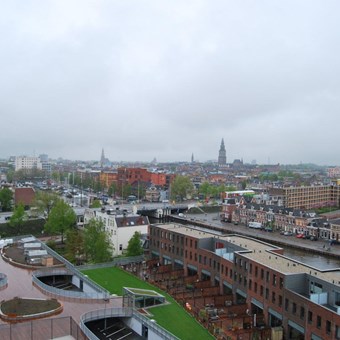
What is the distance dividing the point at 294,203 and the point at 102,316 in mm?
69126

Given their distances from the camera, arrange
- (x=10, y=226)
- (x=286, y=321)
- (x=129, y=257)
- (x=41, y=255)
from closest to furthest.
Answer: (x=286, y=321)
(x=41, y=255)
(x=129, y=257)
(x=10, y=226)

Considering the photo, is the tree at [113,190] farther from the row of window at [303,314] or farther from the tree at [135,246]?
the row of window at [303,314]

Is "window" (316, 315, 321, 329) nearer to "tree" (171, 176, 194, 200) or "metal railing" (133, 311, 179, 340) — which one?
"metal railing" (133, 311, 179, 340)

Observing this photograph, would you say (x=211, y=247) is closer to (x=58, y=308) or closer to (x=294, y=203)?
(x=58, y=308)

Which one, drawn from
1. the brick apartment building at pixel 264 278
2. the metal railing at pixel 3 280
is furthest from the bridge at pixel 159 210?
the metal railing at pixel 3 280

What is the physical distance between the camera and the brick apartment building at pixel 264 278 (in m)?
21.6

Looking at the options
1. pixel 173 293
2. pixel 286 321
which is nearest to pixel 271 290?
pixel 286 321

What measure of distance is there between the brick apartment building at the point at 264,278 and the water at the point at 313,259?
1372 cm

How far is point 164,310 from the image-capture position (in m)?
25.5

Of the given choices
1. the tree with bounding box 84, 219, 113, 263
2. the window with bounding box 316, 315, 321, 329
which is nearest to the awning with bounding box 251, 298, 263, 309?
the window with bounding box 316, 315, 321, 329

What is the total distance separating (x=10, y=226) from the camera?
5225 centimetres

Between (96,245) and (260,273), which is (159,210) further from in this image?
(260,273)

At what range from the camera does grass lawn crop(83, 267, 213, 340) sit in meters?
22.7

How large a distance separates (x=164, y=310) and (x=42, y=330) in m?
8.64
